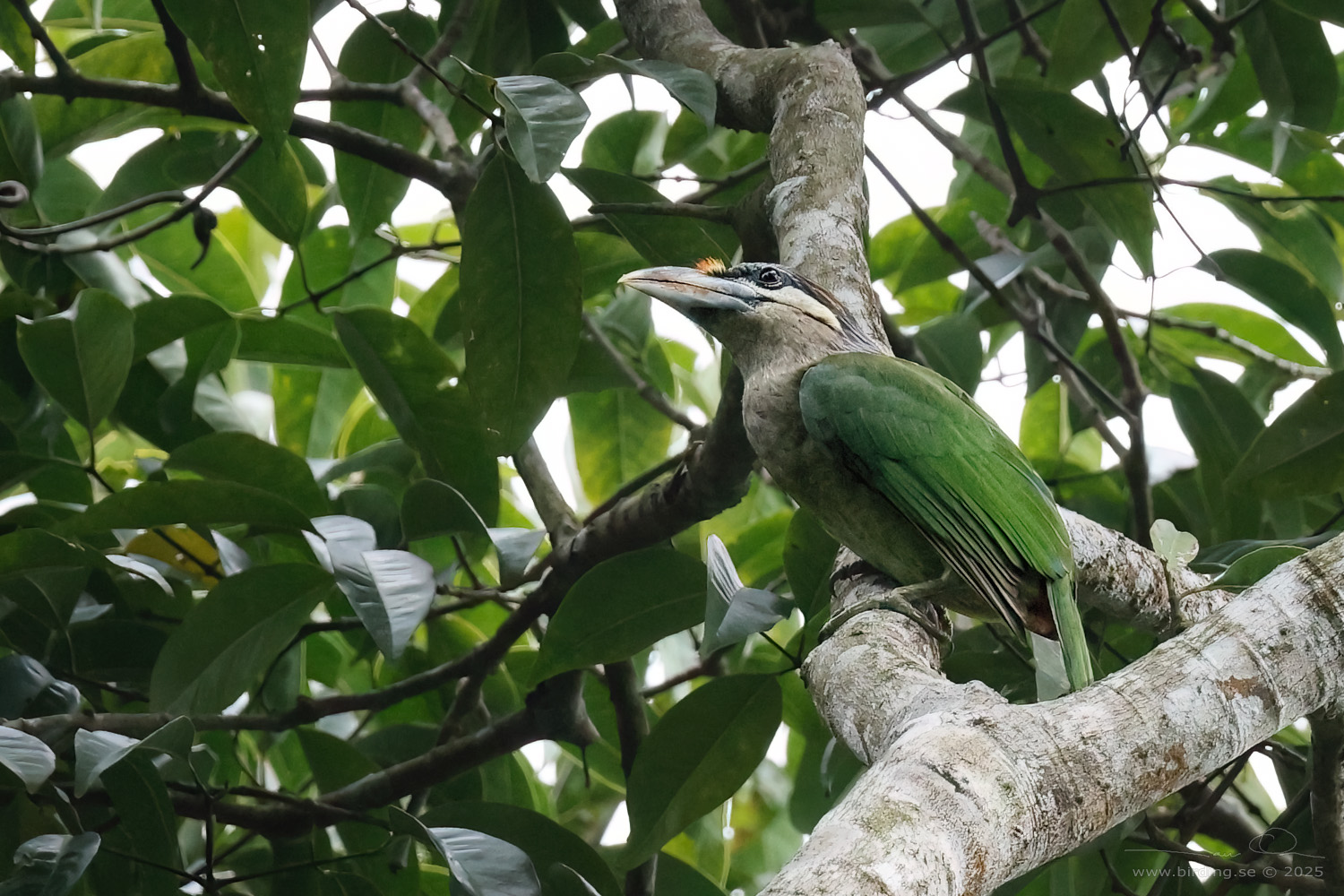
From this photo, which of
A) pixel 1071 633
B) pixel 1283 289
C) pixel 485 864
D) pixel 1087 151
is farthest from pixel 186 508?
pixel 1283 289

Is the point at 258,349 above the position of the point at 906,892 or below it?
above

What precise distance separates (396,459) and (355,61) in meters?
0.96

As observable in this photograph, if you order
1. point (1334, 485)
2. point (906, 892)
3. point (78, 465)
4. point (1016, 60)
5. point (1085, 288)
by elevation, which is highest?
point (1016, 60)

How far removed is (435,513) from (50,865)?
862 millimetres

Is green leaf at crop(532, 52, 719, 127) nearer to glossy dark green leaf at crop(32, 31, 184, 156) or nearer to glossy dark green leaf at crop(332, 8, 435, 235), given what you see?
glossy dark green leaf at crop(332, 8, 435, 235)

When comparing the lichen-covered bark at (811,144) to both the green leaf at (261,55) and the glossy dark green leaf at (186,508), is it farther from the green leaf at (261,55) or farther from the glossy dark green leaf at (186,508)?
the glossy dark green leaf at (186,508)

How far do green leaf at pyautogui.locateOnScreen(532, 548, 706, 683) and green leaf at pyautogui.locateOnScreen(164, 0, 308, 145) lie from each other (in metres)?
0.95

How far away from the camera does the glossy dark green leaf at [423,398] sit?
8.05ft

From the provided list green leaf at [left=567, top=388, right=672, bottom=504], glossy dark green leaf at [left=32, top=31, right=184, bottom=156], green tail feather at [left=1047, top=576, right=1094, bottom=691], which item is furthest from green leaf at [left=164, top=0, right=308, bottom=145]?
green tail feather at [left=1047, top=576, right=1094, bottom=691]

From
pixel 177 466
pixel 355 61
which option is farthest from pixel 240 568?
pixel 355 61

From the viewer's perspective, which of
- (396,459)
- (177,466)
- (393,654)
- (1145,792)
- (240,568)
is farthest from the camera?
(396,459)

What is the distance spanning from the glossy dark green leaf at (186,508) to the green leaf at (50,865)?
21.3 inches

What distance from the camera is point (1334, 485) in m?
2.31

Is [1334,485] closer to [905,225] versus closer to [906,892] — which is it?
[905,225]
